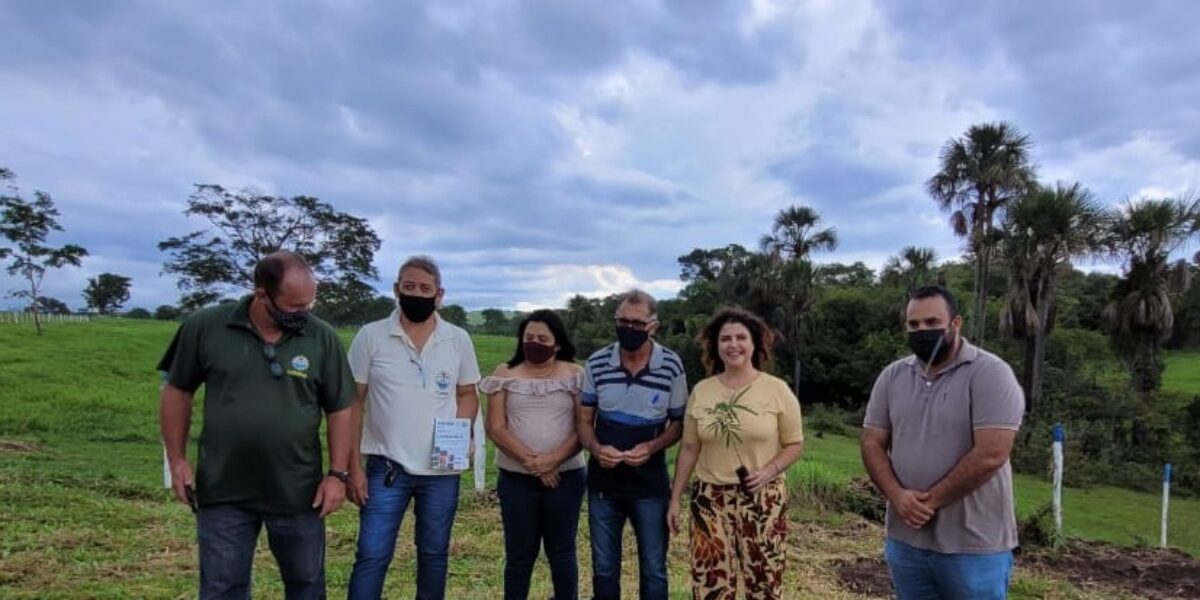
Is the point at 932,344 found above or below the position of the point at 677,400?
above

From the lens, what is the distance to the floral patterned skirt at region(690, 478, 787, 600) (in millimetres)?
3180

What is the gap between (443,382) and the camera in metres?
3.31

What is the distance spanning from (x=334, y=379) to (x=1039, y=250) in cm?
2277

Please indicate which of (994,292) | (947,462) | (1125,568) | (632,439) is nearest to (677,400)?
(632,439)

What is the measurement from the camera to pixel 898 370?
2977 millimetres

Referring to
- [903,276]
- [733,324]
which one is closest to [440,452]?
[733,324]

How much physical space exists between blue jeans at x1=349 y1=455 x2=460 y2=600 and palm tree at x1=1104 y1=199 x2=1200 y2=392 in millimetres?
22725

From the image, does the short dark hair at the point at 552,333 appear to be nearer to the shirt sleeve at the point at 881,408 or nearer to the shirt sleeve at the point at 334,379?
the shirt sleeve at the point at 334,379

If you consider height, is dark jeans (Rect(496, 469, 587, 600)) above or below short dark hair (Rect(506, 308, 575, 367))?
below

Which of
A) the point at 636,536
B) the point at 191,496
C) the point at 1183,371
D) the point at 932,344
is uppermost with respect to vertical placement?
the point at 932,344

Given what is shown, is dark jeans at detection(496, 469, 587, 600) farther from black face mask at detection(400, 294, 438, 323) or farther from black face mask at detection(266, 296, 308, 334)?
black face mask at detection(266, 296, 308, 334)

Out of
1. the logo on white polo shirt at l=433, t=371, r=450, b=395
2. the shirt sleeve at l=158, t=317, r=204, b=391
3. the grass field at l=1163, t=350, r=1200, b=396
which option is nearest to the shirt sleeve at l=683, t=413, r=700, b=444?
the logo on white polo shirt at l=433, t=371, r=450, b=395

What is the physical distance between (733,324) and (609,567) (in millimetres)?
1233

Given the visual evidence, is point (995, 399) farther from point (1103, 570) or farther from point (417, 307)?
point (1103, 570)
